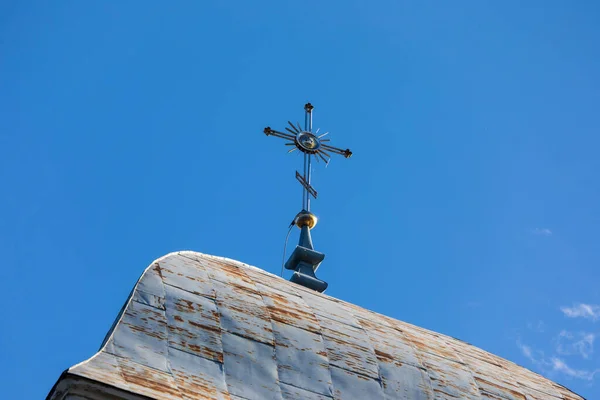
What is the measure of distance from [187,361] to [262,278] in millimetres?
2959

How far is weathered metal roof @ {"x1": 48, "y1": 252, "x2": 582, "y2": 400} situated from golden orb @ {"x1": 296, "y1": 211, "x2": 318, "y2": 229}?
193 inches

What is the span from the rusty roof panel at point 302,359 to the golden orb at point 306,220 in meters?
6.74

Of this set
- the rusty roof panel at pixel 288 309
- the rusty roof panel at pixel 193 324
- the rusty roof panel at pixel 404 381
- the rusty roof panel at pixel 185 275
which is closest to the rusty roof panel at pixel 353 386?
the rusty roof panel at pixel 404 381

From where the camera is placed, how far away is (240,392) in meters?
12.0

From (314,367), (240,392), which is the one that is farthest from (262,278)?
(240,392)

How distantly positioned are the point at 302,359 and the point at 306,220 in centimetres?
736

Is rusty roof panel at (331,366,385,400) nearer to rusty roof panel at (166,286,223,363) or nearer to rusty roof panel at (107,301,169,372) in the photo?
rusty roof panel at (166,286,223,363)

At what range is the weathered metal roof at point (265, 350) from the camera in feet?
38.4

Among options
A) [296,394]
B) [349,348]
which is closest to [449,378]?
[349,348]

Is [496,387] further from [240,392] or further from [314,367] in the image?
[240,392]

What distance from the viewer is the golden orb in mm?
20312

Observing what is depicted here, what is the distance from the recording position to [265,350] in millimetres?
12859

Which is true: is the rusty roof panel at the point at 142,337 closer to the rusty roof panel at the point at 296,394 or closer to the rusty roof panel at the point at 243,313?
the rusty roof panel at the point at 243,313

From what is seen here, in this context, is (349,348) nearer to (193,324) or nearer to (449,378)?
(449,378)
